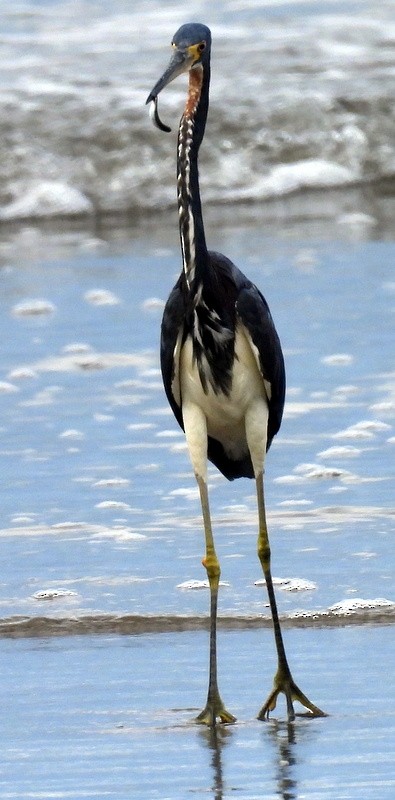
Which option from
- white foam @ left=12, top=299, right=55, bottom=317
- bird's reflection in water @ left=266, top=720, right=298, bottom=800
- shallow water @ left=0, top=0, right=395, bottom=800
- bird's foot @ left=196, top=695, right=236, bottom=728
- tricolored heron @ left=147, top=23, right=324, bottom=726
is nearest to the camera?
bird's reflection in water @ left=266, top=720, right=298, bottom=800

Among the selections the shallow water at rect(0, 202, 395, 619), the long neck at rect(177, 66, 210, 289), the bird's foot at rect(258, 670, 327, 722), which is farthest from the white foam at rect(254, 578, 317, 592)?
the long neck at rect(177, 66, 210, 289)

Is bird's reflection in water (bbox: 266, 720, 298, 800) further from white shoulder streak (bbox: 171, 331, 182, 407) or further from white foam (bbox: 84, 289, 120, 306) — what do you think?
white foam (bbox: 84, 289, 120, 306)

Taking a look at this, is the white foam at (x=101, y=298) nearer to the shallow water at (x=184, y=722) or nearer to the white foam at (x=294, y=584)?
the white foam at (x=294, y=584)

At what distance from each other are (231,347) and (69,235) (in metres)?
7.20

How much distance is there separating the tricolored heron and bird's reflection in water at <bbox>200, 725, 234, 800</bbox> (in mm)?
231

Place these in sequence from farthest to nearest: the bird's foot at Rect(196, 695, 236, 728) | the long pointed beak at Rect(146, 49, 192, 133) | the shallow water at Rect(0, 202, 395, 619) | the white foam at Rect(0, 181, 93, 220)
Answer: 1. the white foam at Rect(0, 181, 93, 220)
2. the shallow water at Rect(0, 202, 395, 619)
3. the long pointed beak at Rect(146, 49, 192, 133)
4. the bird's foot at Rect(196, 695, 236, 728)

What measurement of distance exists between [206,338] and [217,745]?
1.11m

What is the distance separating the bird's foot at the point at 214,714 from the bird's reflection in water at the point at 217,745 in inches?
0.9

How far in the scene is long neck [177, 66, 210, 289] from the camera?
441cm

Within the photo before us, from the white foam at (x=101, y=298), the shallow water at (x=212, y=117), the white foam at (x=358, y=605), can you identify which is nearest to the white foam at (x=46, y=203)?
the shallow water at (x=212, y=117)

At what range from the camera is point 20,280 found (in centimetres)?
982

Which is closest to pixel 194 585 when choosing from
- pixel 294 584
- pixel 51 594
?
pixel 294 584

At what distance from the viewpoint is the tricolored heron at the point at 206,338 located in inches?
175

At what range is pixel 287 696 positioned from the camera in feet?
14.1
